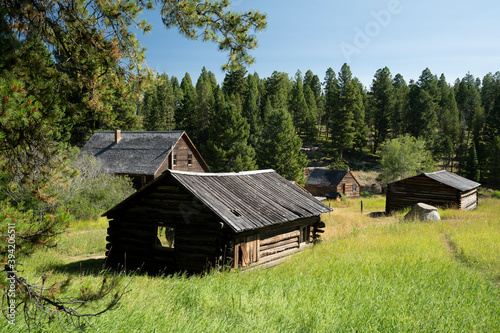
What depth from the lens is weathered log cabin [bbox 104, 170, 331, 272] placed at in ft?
39.9

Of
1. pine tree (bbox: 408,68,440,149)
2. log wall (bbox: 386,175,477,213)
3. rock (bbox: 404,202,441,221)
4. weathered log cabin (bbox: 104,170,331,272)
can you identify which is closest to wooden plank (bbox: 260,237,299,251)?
weathered log cabin (bbox: 104,170,331,272)

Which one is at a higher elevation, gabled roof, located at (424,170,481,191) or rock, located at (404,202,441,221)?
gabled roof, located at (424,170,481,191)

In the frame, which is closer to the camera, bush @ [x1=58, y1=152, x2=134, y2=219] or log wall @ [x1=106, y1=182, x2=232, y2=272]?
log wall @ [x1=106, y1=182, x2=232, y2=272]

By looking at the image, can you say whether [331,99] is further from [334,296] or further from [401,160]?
[334,296]

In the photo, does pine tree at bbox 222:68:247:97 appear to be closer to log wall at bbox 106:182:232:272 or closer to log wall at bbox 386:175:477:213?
log wall at bbox 386:175:477:213

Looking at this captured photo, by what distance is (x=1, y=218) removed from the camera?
14.3 feet

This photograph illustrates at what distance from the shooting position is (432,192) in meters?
30.7

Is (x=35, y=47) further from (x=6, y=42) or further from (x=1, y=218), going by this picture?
(x=1, y=218)

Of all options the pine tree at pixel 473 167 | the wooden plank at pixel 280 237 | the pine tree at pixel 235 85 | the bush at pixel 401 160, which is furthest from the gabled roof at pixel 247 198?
the pine tree at pixel 235 85

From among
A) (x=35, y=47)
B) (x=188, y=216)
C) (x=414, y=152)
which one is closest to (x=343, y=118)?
(x=414, y=152)

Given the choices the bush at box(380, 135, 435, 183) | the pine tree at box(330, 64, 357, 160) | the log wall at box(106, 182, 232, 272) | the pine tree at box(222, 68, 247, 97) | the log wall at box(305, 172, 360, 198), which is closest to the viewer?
the log wall at box(106, 182, 232, 272)

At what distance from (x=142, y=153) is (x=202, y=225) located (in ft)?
82.3

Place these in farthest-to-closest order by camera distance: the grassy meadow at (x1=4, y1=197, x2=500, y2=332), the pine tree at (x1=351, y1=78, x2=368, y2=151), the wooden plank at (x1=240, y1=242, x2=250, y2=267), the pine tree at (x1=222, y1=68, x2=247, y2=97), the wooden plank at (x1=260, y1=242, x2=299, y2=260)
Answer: the pine tree at (x1=222, y1=68, x2=247, y2=97)
the pine tree at (x1=351, y1=78, x2=368, y2=151)
the wooden plank at (x1=260, y1=242, x2=299, y2=260)
the wooden plank at (x1=240, y1=242, x2=250, y2=267)
the grassy meadow at (x1=4, y1=197, x2=500, y2=332)

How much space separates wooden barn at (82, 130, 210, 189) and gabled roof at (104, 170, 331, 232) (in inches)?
729
